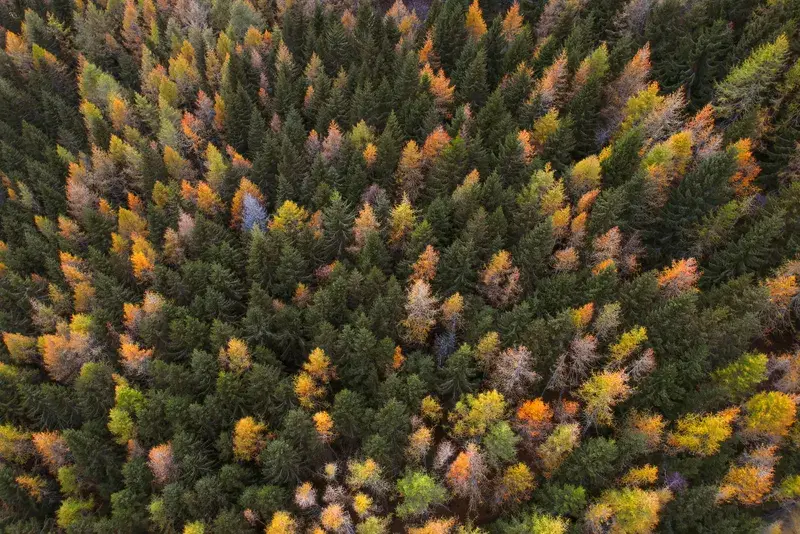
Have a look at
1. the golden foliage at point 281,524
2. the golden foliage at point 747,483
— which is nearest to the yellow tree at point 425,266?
the golden foliage at point 281,524

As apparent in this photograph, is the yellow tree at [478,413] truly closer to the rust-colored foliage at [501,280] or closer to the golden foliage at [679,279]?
the rust-colored foliage at [501,280]

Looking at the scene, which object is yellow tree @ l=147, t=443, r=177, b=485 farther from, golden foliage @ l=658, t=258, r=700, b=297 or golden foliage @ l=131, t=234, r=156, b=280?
golden foliage @ l=658, t=258, r=700, b=297

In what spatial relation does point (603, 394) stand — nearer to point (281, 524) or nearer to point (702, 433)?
point (702, 433)

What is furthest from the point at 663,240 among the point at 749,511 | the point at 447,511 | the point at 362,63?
the point at 362,63

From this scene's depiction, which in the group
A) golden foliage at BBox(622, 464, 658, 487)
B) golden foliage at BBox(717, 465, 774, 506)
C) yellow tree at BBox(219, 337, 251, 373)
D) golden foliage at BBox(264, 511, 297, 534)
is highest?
yellow tree at BBox(219, 337, 251, 373)

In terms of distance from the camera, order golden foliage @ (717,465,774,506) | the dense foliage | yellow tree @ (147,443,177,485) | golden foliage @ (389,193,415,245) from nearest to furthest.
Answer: golden foliage @ (717,465,774,506) → yellow tree @ (147,443,177,485) → the dense foliage → golden foliage @ (389,193,415,245)

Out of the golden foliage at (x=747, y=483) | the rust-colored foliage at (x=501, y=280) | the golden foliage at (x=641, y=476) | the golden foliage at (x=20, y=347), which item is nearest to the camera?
the golden foliage at (x=641, y=476)

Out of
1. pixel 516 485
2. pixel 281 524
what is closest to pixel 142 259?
pixel 281 524

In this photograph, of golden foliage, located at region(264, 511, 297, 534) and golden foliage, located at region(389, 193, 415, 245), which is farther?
golden foliage, located at region(389, 193, 415, 245)

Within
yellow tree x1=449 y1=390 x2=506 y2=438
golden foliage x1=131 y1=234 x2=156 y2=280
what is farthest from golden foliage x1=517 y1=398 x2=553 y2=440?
golden foliage x1=131 y1=234 x2=156 y2=280
